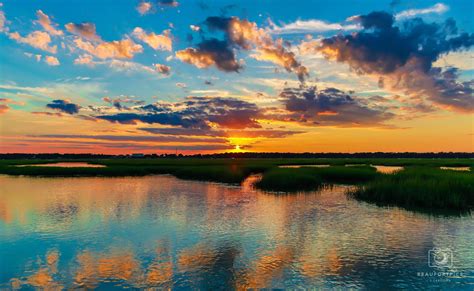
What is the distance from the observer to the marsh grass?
2510cm

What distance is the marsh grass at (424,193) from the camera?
25.1 m

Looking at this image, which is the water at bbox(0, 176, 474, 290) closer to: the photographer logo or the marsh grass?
the photographer logo

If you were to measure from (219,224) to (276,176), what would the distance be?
19700mm

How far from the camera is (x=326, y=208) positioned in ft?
81.1

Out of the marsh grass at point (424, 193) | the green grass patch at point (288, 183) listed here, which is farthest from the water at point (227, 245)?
the green grass patch at point (288, 183)

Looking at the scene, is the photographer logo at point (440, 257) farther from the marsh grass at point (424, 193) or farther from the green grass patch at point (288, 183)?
the green grass patch at point (288, 183)

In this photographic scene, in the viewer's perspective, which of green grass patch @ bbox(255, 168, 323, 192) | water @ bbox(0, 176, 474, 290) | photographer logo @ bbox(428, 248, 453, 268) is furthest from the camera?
green grass patch @ bbox(255, 168, 323, 192)

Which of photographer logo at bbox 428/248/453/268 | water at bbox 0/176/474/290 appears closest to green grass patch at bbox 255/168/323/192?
water at bbox 0/176/474/290

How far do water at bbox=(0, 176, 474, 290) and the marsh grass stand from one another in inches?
95.8

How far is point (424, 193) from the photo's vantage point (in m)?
26.2

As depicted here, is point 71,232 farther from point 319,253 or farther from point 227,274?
point 319,253

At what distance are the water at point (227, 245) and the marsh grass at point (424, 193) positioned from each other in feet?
7.98

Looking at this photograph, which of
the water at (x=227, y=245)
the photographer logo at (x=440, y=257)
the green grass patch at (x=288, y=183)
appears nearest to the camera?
the water at (x=227, y=245)

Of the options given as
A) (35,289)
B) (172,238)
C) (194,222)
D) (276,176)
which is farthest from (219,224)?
(276,176)
